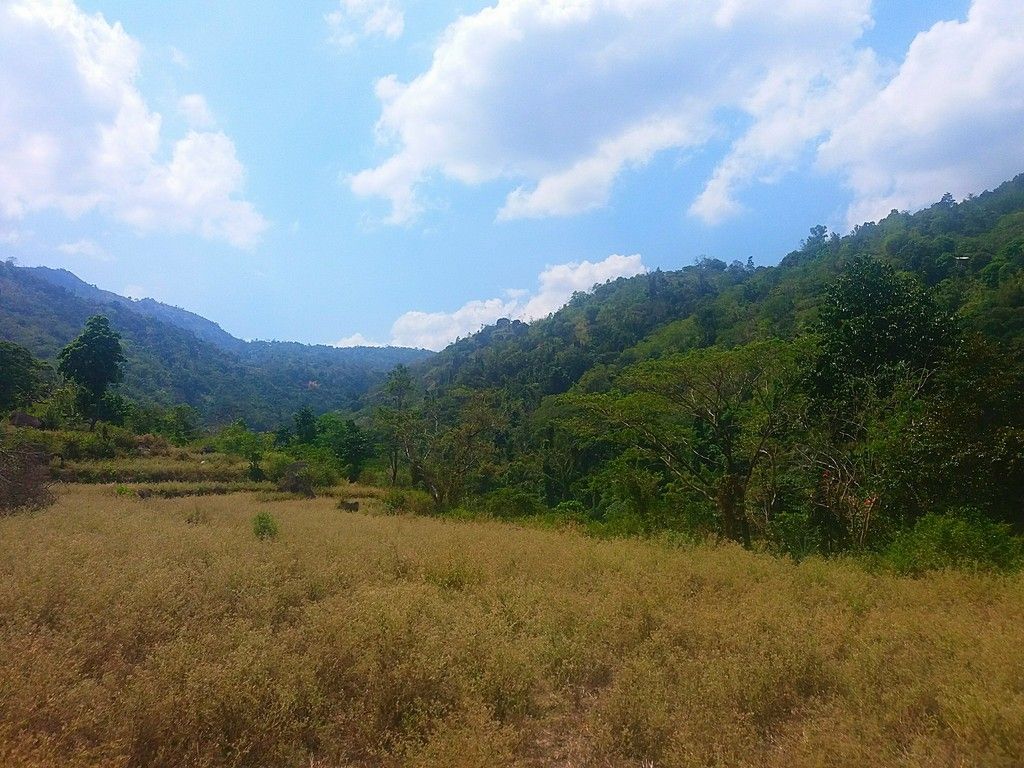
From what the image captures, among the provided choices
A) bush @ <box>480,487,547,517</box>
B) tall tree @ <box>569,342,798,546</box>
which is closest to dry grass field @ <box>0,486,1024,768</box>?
tall tree @ <box>569,342,798,546</box>

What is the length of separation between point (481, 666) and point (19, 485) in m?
12.3

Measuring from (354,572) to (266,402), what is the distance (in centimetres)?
9389

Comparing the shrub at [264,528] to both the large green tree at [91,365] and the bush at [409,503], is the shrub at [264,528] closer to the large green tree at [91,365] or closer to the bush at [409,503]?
the bush at [409,503]

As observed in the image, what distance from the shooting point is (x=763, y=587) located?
7188mm

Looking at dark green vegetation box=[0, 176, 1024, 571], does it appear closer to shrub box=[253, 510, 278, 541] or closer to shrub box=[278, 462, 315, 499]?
shrub box=[278, 462, 315, 499]

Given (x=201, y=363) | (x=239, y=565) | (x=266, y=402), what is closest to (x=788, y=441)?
Result: (x=239, y=565)

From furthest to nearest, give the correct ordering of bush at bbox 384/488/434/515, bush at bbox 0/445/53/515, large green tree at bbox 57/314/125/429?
1. large green tree at bbox 57/314/125/429
2. bush at bbox 384/488/434/515
3. bush at bbox 0/445/53/515

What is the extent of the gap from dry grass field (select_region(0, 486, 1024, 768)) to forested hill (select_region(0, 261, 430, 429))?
247ft

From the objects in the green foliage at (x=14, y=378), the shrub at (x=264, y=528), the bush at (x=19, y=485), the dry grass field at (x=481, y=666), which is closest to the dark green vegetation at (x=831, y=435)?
the dry grass field at (x=481, y=666)

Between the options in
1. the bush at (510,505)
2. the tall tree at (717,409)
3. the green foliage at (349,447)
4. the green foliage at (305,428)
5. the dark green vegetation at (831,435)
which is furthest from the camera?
the green foliage at (305,428)

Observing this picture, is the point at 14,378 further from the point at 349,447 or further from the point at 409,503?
the point at 409,503

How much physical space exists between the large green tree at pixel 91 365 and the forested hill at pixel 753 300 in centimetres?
3641

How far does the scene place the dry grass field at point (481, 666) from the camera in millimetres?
3652

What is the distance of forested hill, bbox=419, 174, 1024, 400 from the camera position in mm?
37469
